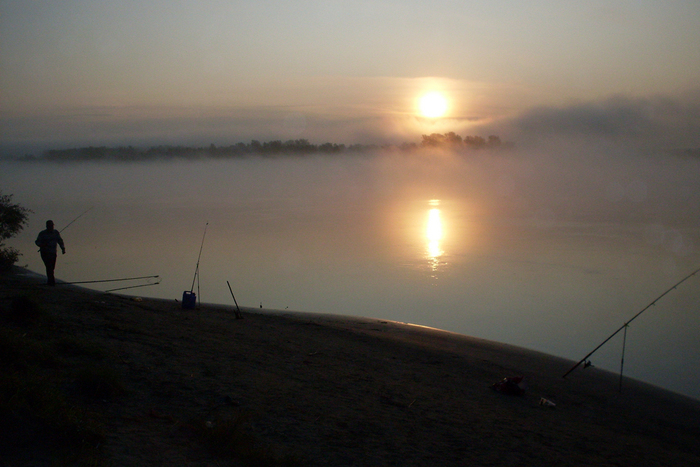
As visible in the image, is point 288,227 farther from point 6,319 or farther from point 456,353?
point 6,319

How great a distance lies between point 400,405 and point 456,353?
3506mm

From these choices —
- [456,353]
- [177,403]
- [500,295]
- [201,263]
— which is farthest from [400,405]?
[201,263]

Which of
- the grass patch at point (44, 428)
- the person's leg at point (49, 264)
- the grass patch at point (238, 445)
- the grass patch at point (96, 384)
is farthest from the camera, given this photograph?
the person's leg at point (49, 264)

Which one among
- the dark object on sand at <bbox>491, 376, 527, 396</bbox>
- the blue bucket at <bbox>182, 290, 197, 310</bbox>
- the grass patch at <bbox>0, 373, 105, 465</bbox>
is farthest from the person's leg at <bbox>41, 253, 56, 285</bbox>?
the dark object on sand at <bbox>491, 376, 527, 396</bbox>

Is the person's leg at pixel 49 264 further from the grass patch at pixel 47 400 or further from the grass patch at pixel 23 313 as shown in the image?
the grass patch at pixel 47 400

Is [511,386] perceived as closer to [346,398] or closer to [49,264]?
[346,398]

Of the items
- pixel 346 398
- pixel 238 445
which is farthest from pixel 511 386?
pixel 238 445

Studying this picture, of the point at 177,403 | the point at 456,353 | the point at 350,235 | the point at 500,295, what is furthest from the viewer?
the point at 350,235

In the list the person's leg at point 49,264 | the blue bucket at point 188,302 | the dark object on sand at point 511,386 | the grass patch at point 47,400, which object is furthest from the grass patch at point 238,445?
the person's leg at point 49,264

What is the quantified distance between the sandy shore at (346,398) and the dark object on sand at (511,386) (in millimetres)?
115

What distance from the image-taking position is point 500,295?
16.9 metres

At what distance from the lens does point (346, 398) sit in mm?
6910

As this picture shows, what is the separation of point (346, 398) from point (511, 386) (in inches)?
115

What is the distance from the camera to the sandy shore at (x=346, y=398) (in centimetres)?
549
